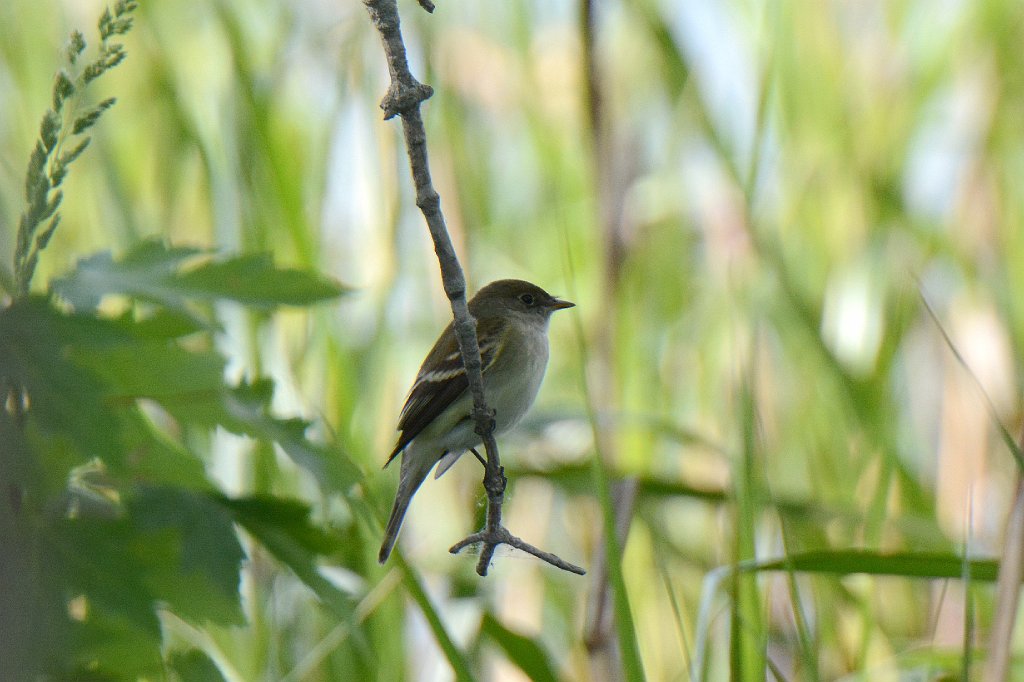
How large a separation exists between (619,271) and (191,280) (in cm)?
169

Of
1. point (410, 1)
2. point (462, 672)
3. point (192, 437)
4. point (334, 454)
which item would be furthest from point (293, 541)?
point (410, 1)

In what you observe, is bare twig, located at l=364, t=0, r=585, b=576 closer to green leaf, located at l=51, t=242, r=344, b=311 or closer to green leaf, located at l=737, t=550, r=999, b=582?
green leaf, located at l=51, t=242, r=344, b=311

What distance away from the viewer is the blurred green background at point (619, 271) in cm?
270

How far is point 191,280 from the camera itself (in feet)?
5.85

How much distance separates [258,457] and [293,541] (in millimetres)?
743

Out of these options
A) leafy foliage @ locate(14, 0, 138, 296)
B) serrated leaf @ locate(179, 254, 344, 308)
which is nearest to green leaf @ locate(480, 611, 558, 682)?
serrated leaf @ locate(179, 254, 344, 308)

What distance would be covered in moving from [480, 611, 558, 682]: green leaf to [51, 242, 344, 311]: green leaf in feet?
2.79

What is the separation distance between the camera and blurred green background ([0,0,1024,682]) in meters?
2.70

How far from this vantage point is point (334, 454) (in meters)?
1.88

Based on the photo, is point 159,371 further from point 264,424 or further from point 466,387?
point 466,387

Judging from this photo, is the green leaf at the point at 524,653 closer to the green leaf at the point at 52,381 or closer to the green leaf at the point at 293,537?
the green leaf at the point at 293,537

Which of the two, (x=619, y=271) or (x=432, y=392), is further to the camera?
(x=619, y=271)

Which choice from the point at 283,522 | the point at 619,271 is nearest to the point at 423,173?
the point at 283,522

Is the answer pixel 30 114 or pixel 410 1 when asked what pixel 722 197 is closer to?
pixel 410 1
